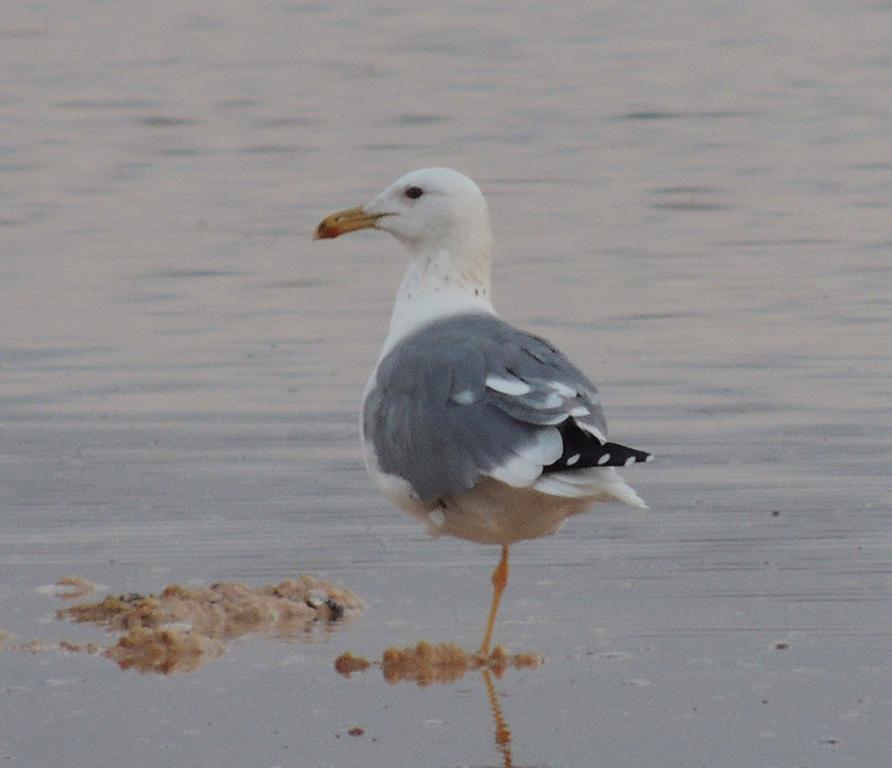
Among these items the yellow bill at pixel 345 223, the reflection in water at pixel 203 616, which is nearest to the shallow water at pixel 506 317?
the reflection in water at pixel 203 616

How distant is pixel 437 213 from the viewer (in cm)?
775

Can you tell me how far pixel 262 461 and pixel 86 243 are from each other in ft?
18.9

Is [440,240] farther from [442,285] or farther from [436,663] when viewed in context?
[436,663]

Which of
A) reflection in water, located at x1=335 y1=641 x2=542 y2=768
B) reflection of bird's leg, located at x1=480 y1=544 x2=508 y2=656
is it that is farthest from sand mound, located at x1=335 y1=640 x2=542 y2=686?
reflection of bird's leg, located at x1=480 y1=544 x2=508 y2=656

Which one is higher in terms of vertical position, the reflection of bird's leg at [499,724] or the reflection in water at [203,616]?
the reflection of bird's leg at [499,724]

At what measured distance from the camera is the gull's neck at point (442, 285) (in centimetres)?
761

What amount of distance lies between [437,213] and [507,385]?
1.28 meters

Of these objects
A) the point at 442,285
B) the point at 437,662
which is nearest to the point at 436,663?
the point at 437,662

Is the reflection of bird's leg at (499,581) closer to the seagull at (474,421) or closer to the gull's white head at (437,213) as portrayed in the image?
the seagull at (474,421)

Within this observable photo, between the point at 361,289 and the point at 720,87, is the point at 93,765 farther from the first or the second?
the point at 720,87

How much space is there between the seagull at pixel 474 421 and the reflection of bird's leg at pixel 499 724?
22 centimetres

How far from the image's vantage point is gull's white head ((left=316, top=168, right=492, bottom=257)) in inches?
305

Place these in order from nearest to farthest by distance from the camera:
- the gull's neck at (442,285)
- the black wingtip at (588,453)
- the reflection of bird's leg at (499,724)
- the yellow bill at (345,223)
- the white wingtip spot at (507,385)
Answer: the reflection of bird's leg at (499,724)
the black wingtip at (588,453)
the white wingtip spot at (507,385)
the gull's neck at (442,285)
the yellow bill at (345,223)

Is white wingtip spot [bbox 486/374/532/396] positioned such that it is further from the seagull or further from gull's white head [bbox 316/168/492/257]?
gull's white head [bbox 316/168/492/257]
